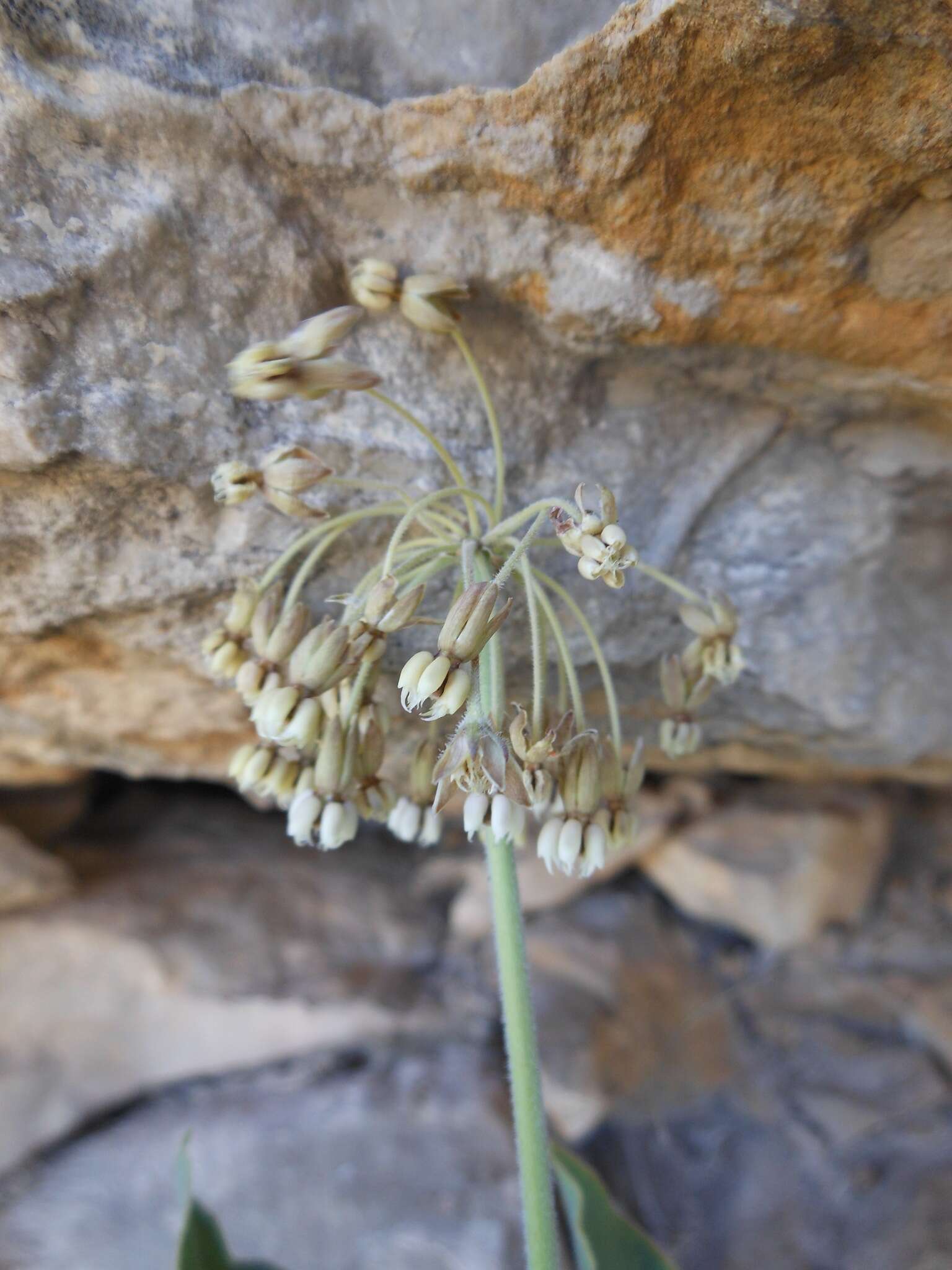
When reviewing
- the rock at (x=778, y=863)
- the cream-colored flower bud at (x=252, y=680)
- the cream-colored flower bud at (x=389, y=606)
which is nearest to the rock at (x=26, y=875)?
the cream-colored flower bud at (x=252, y=680)

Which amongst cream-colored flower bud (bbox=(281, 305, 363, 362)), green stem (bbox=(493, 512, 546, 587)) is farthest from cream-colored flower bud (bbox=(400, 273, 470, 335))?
green stem (bbox=(493, 512, 546, 587))

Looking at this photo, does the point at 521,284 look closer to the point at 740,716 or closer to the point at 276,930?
the point at 740,716

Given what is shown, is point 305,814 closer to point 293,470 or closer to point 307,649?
point 307,649

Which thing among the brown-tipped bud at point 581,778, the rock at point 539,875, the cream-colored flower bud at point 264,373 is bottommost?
the rock at point 539,875

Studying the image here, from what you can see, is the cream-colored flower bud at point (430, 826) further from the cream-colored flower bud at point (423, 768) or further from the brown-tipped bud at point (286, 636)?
the brown-tipped bud at point (286, 636)

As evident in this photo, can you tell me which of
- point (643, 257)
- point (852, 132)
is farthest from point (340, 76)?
point (852, 132)

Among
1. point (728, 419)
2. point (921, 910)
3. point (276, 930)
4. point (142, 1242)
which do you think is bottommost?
point (142, 1242)

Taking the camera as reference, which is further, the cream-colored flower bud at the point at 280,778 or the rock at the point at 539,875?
the rock at the point at 539,875

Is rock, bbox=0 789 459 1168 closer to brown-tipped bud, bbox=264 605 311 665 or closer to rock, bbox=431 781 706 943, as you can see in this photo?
rock, bbox=431 781 706 943
